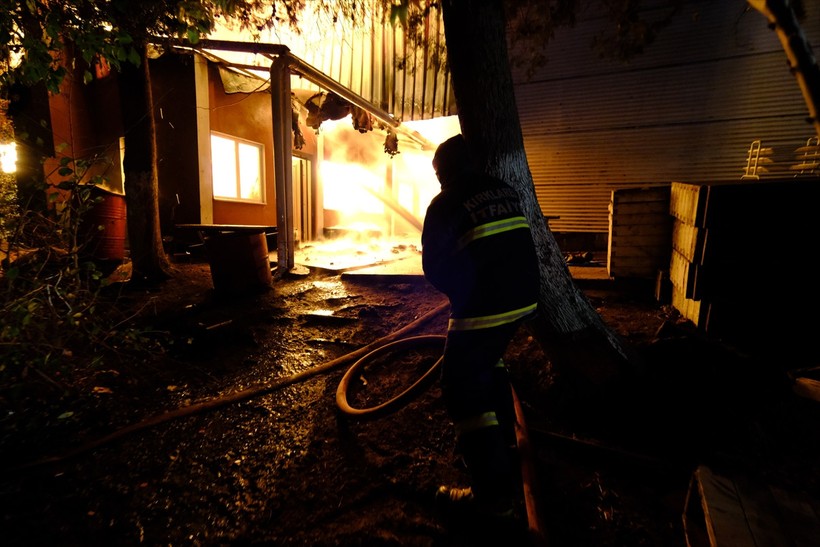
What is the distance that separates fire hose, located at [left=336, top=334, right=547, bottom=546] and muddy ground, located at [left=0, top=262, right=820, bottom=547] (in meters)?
0.05

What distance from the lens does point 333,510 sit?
2.11 metres

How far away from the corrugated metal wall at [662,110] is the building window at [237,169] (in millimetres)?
7864

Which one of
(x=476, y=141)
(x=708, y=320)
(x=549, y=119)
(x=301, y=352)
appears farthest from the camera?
(x=549, y=119)

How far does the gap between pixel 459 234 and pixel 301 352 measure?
2909mm

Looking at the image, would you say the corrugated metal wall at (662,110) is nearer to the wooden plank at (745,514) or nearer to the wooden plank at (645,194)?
the wooden plank at (645,194)

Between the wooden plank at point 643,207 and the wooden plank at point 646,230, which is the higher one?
the wooden plank at point 643,207

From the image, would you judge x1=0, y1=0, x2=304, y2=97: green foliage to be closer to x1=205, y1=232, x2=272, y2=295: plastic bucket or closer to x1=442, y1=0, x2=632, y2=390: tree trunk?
x1=442, y1=0, x2=632, y2=390: tree trunk

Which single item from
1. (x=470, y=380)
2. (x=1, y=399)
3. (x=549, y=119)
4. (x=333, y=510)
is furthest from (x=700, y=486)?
(x=549, y=119)

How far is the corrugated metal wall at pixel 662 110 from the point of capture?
6.59 metres

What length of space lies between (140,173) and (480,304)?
7239 mm

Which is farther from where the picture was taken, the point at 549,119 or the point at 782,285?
the point at 549,119

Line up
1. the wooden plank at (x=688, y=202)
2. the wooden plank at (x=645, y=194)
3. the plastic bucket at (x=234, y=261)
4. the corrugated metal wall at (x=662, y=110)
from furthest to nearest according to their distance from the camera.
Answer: the corrugated metal wall at (x=662, y=110)
the plastic bucket at (x=234, y=261)
the wooden plank at (x=645, y=194)
the wooden plank at (x=688, y=202)

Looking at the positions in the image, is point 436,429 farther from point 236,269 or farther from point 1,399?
point 236,269

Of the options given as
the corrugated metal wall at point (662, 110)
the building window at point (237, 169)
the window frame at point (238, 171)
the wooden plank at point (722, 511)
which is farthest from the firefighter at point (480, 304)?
the building window at point (237, 169)
